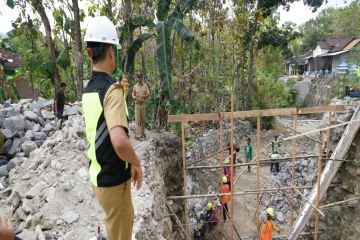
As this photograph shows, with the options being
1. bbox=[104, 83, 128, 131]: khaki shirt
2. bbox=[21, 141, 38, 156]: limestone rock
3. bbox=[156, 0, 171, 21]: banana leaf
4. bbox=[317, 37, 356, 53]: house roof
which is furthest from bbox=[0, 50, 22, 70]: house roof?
bbox=[317, 37, 356, 53]: house roof

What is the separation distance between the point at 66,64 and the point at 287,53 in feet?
45.9

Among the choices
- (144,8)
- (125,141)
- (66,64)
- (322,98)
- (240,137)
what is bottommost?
(240,137)

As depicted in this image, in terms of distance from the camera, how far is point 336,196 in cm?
714

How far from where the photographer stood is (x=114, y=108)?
5.36ft

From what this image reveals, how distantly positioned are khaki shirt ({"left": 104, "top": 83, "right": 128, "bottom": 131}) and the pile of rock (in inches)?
167

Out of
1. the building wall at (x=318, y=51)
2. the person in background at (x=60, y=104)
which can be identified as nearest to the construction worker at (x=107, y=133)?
the person in background at (x=60, y=104)

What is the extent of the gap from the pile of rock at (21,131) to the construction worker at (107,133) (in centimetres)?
396

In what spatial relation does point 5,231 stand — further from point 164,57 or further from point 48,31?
point 48,31

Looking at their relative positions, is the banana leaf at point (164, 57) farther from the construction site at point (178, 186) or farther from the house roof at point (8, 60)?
the house roof at point (8, 60)

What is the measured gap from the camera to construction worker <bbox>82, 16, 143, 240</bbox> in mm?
1669

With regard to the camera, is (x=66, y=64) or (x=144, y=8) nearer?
(x=66, y=64)

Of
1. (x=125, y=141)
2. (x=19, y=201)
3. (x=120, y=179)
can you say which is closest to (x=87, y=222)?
(x=19, y=201)

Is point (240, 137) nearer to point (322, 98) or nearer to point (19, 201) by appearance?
point (322, 98)

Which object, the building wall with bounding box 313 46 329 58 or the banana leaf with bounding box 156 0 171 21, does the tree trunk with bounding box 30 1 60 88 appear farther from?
the building wall with bounding box 313 46 329 58
